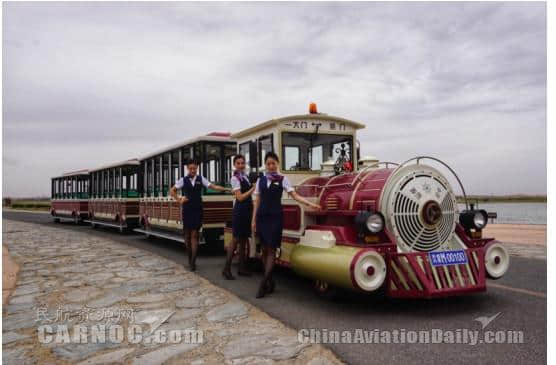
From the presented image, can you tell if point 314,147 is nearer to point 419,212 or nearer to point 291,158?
point 291,158

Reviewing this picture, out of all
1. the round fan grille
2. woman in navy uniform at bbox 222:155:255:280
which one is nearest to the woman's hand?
the round fan grille

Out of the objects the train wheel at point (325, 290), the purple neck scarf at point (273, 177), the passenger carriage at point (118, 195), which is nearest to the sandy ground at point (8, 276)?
the purple neck scarf at point (273, 177)

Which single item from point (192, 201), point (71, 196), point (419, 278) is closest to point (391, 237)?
point (419, 278)

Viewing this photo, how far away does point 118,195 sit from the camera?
1619 centimetres

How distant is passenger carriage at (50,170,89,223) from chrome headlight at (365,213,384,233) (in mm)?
18651

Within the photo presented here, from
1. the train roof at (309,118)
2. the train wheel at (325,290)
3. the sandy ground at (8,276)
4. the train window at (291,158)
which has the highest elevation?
the train roof at (309,118)

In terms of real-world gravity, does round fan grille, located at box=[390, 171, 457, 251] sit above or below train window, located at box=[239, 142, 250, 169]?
below

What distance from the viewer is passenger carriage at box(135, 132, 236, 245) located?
9.73 m

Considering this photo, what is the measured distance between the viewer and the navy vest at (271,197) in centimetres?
565

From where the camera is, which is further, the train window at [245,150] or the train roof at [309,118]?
the train window at [245,150]

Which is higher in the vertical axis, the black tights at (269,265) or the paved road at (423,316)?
the black tights at (269,265)

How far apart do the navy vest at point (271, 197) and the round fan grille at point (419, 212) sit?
154cm

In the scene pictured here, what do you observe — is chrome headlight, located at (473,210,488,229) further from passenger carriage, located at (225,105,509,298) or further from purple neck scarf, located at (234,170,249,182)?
purple neck scarf, located at (234,170,249,182)

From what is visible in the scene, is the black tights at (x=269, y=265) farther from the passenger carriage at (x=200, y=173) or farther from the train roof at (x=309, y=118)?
the passenger carriage at (x=200, y=173)
